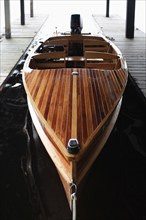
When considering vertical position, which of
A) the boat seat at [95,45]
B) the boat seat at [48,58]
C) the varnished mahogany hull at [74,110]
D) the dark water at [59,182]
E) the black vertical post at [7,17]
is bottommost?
the dark water at [59,182]

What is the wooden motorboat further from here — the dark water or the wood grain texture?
the dark water

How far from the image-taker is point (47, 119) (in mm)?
2691

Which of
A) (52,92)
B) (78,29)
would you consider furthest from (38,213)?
(78,29)

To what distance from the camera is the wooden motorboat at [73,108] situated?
230 centimetres

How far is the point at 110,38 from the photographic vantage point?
25.0 ft

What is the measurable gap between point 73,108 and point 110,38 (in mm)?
5218

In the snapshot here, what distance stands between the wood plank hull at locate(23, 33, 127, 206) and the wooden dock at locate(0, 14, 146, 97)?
1.48m

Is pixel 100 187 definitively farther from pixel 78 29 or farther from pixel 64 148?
pixel 78 29

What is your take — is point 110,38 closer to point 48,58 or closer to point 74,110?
point 48,58

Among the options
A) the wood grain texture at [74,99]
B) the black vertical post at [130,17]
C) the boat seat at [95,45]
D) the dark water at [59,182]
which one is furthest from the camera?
the black vertical post at [130,17]

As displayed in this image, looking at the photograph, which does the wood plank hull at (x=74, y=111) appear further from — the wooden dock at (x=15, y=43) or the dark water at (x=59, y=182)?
the wooden dock at (x=15, y=43)

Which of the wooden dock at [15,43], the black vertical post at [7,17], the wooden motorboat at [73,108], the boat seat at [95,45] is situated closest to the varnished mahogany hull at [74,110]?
the wooden motorboat at [73,108]

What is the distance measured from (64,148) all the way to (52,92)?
1070mm

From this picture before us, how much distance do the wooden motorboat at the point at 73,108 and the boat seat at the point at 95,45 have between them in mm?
626
